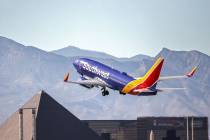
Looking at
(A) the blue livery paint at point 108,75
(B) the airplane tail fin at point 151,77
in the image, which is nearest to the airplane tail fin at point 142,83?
(B) the airplane tail fin at point 151,77

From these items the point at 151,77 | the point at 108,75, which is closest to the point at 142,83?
the point at 151,77

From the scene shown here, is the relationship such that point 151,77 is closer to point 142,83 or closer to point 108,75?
point 142,83

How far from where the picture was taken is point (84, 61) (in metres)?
158

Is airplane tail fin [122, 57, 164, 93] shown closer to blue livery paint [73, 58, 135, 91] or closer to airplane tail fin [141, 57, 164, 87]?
airplane tail fin [141, 57, 164, 87]

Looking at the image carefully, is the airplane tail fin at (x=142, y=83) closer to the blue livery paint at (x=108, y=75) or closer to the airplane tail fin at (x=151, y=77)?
the airplane tail fin at (x=151, y=77)

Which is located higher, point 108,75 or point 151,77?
point 108,75

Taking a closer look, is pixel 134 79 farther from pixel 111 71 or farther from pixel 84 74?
pixel 84 74

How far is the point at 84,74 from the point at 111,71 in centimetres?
1174

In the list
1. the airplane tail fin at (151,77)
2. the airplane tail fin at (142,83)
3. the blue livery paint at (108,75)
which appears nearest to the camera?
the airplane tail fin at (142,83)

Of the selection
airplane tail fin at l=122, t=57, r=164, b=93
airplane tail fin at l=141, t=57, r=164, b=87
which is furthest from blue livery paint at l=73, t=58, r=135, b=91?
airplane tail fin at l=141, t=57, r=164, b=87

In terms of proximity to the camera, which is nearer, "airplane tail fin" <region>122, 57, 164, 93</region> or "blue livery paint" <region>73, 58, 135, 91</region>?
"airplane tail fin" <region>122, 57, 164, 93</region>

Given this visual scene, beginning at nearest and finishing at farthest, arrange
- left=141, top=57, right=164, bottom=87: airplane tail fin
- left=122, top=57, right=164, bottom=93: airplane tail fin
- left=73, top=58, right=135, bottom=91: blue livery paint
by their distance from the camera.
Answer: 1. left=122, top=57, right=164, bottom=93: airplane tail fin
2. left=141, top=57, right=164, bottom=87: airplane tail fin
3. left=73, top=58, right=135, bottom=91: blue livery paint

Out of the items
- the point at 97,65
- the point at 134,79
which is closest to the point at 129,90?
the point at 134,79

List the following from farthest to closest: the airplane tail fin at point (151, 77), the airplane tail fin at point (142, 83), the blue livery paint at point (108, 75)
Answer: the blue livery paint at point (108, 75) < the airplane tail fin at point (151, 77) < the airplane tail fin at point (142, 83)
